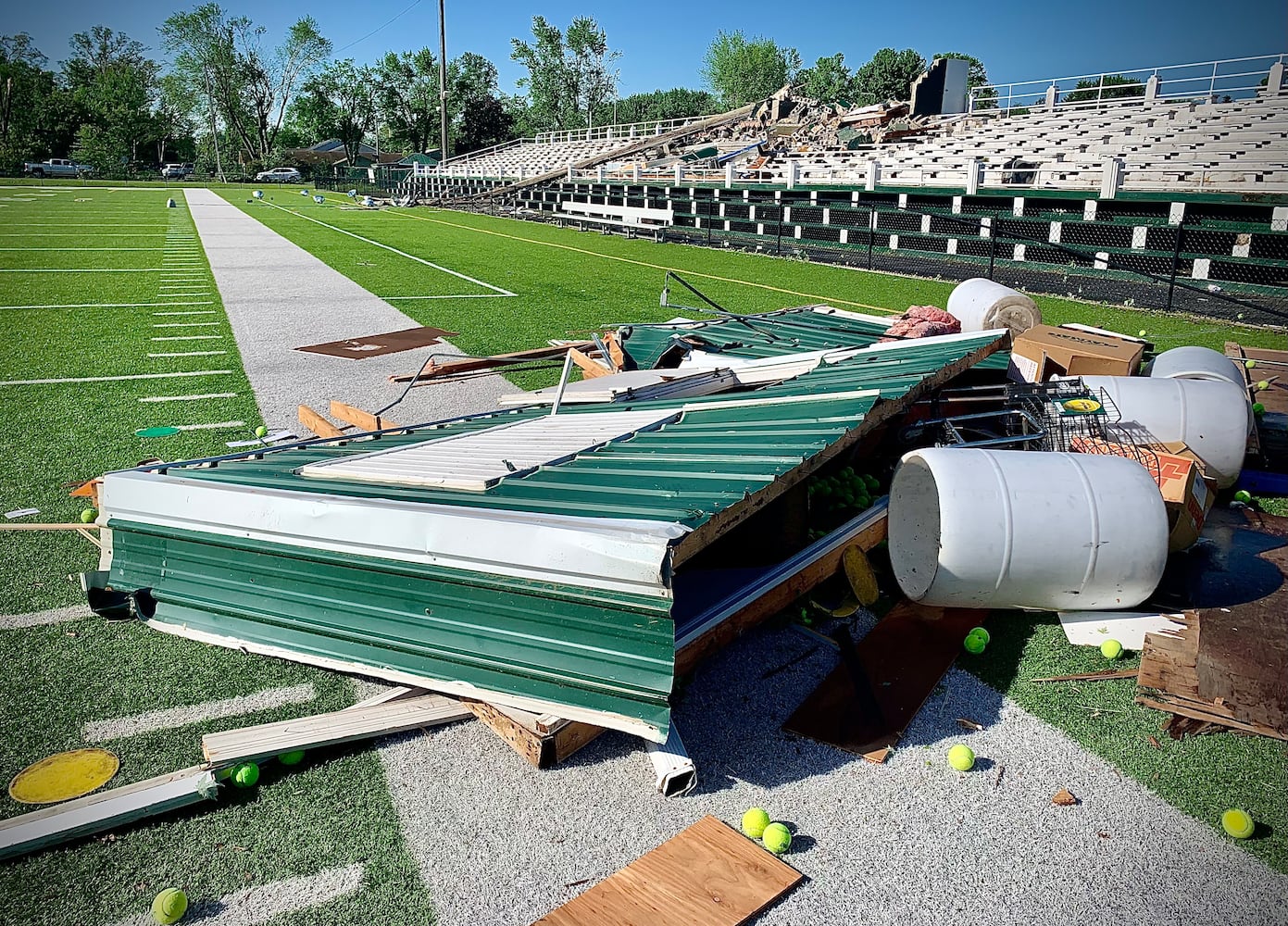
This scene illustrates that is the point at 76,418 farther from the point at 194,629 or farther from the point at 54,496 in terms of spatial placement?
the point at 194,629

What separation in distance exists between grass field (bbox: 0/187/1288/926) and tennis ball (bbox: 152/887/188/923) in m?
0.10

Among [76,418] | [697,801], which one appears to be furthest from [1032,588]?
[76,418]

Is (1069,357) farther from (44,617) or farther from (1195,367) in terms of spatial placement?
(44,617)

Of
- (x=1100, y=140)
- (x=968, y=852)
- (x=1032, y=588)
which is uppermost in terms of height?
(x=1100, y=140)

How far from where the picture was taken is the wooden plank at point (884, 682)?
3488 millimetres

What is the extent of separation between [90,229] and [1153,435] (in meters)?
31.7

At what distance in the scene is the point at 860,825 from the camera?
3.00 m

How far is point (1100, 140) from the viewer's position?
1022 inches

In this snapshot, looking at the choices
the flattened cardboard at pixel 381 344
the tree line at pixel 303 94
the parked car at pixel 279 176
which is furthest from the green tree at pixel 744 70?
the flattened cardboard at pixel 381 344

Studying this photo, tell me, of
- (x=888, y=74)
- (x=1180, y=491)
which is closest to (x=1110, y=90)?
(x=1180, y=491)

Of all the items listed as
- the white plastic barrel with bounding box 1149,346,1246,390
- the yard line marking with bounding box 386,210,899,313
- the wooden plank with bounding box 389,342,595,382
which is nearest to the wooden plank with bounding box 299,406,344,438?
the wooden plank with bounding box 389,342,595,382

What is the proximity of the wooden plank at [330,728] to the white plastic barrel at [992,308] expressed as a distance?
23.7ft

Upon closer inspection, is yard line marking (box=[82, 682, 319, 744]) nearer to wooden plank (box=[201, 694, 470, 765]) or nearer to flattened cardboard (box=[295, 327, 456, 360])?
wooden plank (box=[201, 694, 470, 765])

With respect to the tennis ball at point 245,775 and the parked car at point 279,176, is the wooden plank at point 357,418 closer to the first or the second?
the tennis ball at point 245,775
